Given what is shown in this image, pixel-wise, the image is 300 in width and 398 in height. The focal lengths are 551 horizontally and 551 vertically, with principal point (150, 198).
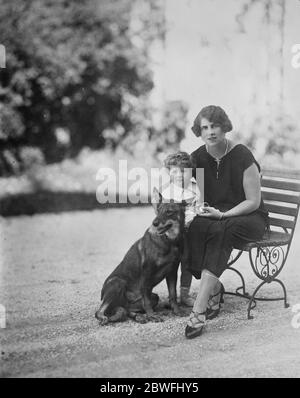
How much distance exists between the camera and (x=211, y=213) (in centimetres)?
396

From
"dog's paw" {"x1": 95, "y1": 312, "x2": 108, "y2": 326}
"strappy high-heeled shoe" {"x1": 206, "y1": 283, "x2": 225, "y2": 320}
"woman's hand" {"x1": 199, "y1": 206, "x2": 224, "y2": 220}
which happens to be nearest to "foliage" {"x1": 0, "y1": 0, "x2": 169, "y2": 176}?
"woman's hand" {"x1": 199, "y1": 206, "x2": 224, "y2": 220}

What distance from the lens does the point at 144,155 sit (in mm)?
5945

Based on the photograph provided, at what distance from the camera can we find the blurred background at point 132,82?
4609mm

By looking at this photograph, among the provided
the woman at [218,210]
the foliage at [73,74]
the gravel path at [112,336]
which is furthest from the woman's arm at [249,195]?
the foliage at [73,74]

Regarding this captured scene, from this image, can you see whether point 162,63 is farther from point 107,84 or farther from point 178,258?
point 178,258

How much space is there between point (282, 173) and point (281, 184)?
115 mm

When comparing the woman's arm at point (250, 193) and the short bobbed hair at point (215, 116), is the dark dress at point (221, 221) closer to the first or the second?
the woman's arm at point (250, 193)

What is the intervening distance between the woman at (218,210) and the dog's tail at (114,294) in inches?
19.6

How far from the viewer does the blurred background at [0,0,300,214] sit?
181 inches

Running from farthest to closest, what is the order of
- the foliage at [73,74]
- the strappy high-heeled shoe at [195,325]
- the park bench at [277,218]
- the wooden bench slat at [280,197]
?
the foliage at [73,74] < the wooden bench slat at [280,197] < the park bench at [277,218] < the strappy high-heeled shoe at [195,325]

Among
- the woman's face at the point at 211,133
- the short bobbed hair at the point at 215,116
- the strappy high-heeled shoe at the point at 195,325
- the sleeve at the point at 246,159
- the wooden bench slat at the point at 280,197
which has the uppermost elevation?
the short bobbed hair at the point at 215,116

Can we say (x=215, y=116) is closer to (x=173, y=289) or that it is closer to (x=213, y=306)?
(x=173, y=289)

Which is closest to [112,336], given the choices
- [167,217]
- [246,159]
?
[167,217]
